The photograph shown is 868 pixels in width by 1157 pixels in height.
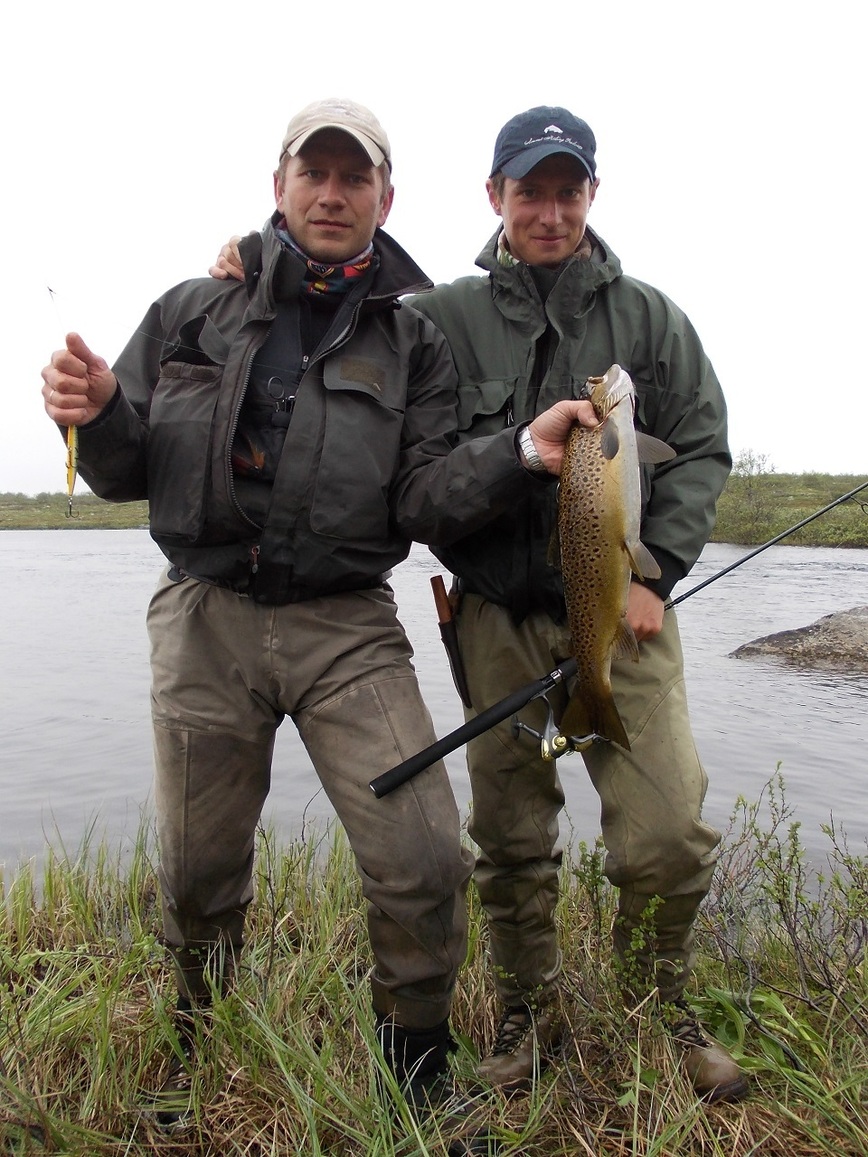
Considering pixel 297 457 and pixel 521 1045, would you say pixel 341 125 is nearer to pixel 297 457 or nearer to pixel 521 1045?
pixel 297 457

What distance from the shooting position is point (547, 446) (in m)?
3.18

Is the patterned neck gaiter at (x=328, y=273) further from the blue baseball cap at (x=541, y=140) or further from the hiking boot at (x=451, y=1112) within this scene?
the hiking boot at (x=451, y=1112)

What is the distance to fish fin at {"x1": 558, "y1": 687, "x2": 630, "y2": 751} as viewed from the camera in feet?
10.7

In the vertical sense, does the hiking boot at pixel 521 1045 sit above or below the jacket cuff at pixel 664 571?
below

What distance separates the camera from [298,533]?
3.17 metres

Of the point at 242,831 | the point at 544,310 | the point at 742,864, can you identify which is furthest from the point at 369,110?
the point at 742,864

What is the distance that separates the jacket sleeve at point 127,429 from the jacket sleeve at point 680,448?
5.83 feet

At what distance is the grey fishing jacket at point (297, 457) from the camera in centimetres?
318

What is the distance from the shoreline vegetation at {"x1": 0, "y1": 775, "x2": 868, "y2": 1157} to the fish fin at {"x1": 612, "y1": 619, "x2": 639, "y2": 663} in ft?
3.22

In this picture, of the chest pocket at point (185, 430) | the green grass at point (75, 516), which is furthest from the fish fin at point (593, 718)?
the green grass at point (75, 516)

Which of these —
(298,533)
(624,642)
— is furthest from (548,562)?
(298,533)

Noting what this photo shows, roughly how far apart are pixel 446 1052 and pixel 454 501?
178 cm

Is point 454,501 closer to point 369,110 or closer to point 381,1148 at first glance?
point 369,110

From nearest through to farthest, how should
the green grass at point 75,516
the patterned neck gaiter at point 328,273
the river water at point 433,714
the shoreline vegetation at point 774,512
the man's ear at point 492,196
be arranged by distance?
1. the patterned neck gaiter at point 328,273
2. the man's ear at point 492,196
3. the river water at point 433,714
4. the shoreline vegetation at point 774,512
5. the green grass at point 75,516
